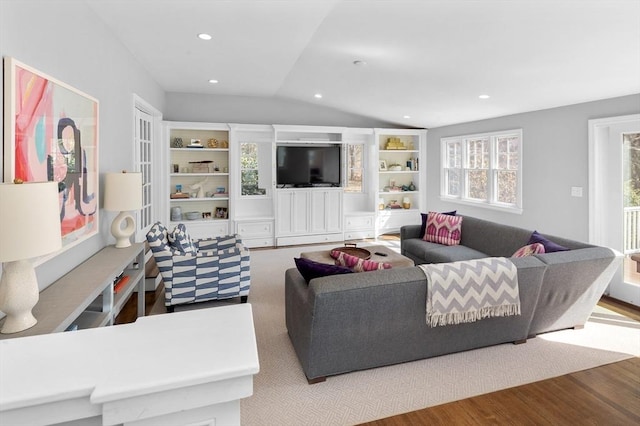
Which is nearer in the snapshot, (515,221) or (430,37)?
(430,37)

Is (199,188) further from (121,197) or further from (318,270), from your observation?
(318,270)

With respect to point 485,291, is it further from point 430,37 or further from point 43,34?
point 43,34

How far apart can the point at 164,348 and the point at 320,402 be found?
5.59 ft

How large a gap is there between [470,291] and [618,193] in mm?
2638

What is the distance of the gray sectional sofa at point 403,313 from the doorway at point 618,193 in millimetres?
1123

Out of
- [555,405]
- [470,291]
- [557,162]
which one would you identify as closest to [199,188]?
[470,291]

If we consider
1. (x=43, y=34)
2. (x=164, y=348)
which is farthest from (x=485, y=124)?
(x=164, y=348)

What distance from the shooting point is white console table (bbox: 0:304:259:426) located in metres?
0.64

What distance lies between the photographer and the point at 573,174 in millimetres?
4355

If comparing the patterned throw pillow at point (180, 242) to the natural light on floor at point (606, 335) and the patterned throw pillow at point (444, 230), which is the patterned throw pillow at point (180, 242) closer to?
the patterned throw pillow at point (444, 230)

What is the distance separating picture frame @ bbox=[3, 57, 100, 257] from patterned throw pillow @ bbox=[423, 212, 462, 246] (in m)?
3.78

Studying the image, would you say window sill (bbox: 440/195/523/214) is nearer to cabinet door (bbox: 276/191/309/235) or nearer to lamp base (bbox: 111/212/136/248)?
cabinet door (bbox: 276/191/309/235)

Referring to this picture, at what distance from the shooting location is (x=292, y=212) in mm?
6570

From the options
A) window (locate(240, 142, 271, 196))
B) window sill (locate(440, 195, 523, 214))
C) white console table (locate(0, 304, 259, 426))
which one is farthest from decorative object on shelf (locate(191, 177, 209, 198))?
white console table (locate(0, 304, 259, 426))
